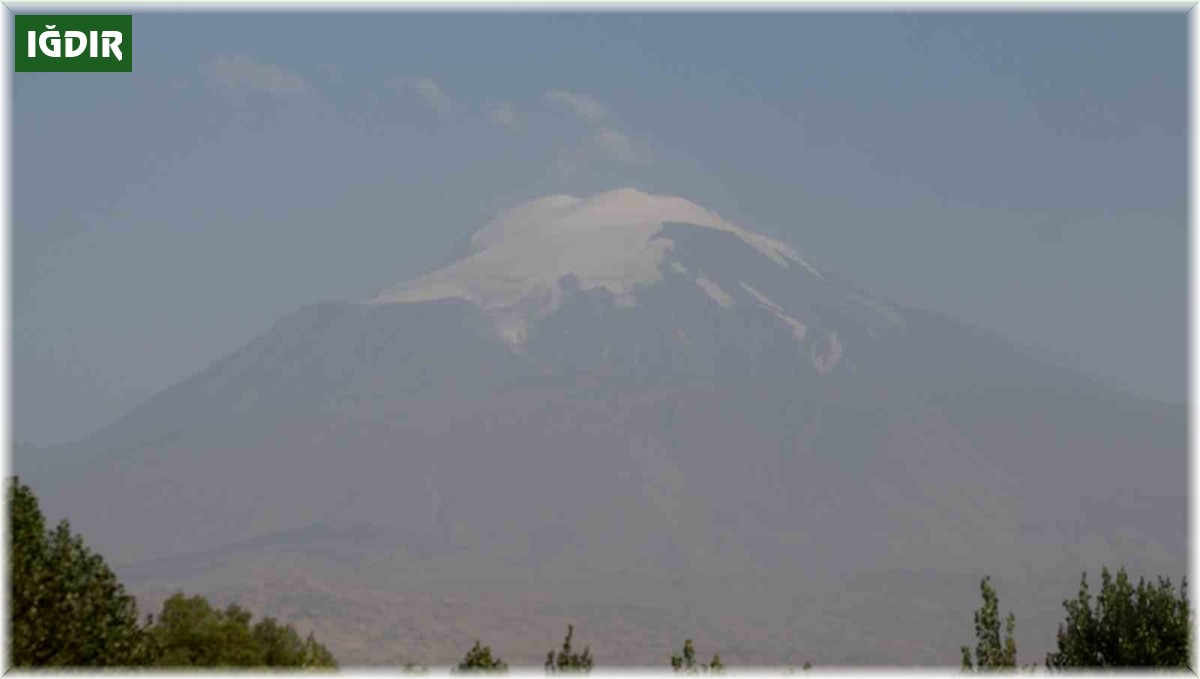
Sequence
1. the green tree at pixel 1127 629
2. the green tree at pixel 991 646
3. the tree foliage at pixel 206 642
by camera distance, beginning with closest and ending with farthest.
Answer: the green tree at pixel 991 646, the green tree at pixel 1127 629, the tree foliage at pixel 206 642

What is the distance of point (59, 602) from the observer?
40.8 meters

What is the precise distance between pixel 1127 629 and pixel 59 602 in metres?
28.5

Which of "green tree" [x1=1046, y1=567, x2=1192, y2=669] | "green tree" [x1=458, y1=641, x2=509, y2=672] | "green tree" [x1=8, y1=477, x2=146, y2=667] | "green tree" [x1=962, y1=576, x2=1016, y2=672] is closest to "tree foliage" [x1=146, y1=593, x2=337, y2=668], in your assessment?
"green tree" [x1=8, y1=477, x2=146, y2=667]

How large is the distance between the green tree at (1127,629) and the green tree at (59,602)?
993 inches

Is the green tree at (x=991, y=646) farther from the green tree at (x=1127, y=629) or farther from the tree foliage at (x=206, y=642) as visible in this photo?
the tree foliage at (x=206, y=642)

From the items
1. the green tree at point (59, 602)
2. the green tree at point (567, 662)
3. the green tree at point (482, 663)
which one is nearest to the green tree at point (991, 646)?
the green tree at point (567, 662)

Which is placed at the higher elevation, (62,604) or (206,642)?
(62,604)

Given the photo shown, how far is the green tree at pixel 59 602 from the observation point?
1548 inches

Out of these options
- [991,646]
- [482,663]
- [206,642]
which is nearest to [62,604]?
[482,663]

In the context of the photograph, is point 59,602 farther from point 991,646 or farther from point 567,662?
point 991,646

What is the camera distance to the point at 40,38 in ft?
126

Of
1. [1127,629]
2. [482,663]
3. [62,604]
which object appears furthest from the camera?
[1127,629]

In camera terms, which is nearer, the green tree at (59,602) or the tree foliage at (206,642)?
the green tree at (59,602)

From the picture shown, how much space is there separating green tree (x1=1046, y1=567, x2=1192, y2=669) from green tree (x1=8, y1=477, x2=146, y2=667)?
25.2 meters
